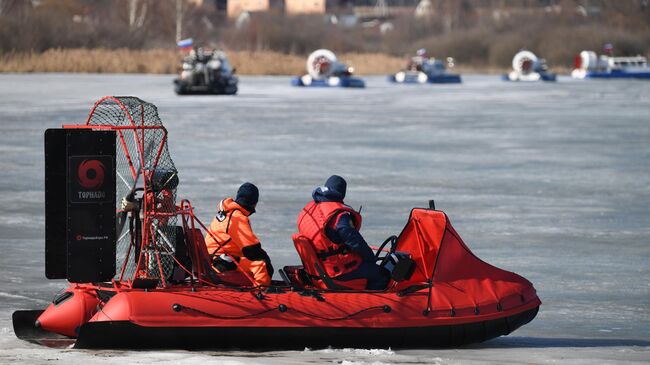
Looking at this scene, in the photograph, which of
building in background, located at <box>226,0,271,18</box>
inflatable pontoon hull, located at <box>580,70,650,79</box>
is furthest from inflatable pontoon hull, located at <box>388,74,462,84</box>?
building in background, located at <box>226,0,271,18</box>

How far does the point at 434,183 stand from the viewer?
17094 mm

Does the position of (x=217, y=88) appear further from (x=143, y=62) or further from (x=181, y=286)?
(x=181, y=286)

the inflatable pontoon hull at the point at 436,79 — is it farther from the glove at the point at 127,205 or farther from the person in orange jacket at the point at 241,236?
the glove at the point at 127,205

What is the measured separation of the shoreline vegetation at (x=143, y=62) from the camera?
46875 millimetres

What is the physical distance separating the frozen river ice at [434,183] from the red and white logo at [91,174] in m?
0.90

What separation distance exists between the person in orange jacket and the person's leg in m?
0.46

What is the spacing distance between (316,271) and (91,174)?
4.55ft

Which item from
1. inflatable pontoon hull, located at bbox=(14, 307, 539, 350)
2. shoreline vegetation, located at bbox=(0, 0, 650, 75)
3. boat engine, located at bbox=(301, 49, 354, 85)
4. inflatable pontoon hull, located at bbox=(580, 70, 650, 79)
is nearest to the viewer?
inflatable pontoon hull, located at bbox=(14, 307, 539, 350)

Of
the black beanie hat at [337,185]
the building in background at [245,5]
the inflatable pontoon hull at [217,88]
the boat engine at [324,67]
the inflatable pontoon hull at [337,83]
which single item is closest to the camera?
the black beanie hat at [337,185]

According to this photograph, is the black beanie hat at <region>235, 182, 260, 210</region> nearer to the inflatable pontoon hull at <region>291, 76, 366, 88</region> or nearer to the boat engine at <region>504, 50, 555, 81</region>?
the inflatable pontoon hull at <region>291, 76, 366, 88</region>

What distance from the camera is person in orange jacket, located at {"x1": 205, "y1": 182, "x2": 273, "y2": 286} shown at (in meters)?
7.93

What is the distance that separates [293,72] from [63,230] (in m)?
49.1

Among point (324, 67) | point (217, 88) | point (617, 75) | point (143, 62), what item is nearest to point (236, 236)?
point (217, 88)

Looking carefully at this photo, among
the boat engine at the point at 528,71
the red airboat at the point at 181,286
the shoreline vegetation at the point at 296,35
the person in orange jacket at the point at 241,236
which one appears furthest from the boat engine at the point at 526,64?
the person in orange jacket at the point at 241,236
